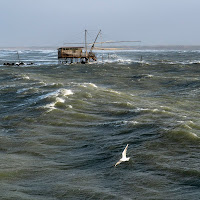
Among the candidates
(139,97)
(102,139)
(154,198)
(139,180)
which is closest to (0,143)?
(102,139)

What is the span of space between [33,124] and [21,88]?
13.4 m

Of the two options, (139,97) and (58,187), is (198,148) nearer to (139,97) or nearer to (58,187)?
(58,187)

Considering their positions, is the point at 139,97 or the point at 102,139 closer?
the point at 102,139

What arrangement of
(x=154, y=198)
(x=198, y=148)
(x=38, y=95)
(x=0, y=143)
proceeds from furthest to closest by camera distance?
(x=38, y=95) → (x=0, y=143) → (x=198, y=148) → (x=154, y=198)

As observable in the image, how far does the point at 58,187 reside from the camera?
32.1 feet

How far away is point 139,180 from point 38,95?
667 inches

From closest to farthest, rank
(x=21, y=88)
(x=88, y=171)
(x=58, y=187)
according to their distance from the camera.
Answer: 1. (x=58, y=187)
2. (x=88, y=171)
3. (x=21, y=88)

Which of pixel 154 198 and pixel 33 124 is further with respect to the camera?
pixel 33 124

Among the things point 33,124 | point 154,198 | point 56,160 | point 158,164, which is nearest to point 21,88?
point 33,124

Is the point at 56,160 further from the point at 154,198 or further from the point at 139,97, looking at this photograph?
the point at 139,97

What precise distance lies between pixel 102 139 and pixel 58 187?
4955 mm

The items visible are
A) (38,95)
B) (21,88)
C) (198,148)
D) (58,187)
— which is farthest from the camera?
(21,88)

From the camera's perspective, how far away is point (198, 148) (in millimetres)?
13008

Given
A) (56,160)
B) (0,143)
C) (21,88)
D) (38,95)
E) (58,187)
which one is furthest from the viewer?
(21,88)
